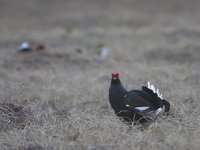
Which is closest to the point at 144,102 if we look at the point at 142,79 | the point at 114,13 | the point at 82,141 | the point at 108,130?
the point at 108,130

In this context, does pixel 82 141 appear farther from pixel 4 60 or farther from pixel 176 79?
pixel 4 60

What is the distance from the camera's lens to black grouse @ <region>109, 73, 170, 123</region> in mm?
5762

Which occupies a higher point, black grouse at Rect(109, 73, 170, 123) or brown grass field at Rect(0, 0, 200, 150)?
black grouse at Rect(109, 73, 170, 123)

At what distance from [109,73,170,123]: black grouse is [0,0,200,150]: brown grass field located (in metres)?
0.14

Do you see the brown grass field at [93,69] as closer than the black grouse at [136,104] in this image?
Yes

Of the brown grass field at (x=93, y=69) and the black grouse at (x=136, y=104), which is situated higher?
the black grouse at (x=136, y=104)

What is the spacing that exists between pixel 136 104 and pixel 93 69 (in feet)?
18.2

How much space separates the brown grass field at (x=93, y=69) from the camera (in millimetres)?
5121

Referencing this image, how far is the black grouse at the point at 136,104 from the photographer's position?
18.9 ft

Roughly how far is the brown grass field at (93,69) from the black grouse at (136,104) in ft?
0.46

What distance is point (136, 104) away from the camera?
5.77 meters

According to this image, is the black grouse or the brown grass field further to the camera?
the black grouse

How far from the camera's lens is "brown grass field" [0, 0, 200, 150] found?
16.8ft

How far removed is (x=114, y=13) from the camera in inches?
887
